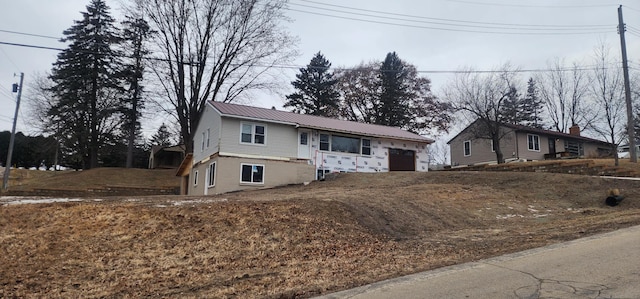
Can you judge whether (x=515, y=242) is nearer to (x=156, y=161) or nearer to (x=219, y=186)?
(x=219, y=186)

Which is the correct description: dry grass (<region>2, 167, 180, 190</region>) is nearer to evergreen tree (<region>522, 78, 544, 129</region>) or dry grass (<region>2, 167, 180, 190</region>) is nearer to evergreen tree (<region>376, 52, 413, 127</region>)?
evergreen tree (<region>376, 52, 413, 127</region>)

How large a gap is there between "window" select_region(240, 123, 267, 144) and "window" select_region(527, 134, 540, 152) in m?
26.4

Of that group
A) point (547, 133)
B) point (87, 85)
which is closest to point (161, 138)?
point (87, 85)

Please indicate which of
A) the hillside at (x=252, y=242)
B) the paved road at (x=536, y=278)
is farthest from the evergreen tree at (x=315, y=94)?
the paved road at (x=536, y=278)

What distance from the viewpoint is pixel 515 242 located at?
895 cm

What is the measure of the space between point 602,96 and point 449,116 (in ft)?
49.3

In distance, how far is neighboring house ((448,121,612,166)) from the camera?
38.9 meters

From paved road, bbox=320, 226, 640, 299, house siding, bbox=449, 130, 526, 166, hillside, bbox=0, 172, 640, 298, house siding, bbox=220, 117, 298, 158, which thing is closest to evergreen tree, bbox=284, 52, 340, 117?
house siding, bbox=449, 130, 526, 166

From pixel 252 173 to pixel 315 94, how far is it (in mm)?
29716

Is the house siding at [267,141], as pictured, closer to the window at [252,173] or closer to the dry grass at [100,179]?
the window at [252,173]

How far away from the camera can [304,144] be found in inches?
1047

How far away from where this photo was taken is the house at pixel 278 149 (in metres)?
24.2

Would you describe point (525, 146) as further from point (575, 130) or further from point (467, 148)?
point (575, 130)

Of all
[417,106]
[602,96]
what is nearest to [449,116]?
[417,106]
